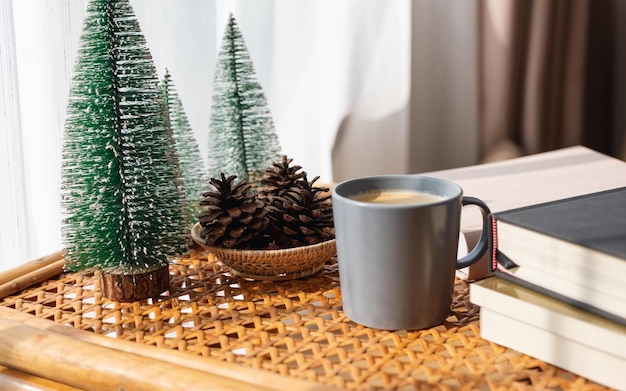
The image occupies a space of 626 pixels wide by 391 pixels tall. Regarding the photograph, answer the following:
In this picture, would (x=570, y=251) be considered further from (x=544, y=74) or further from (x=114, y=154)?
(x=544, y=74)

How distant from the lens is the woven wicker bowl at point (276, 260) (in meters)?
0.60

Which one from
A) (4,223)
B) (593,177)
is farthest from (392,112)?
Answer: (4,223)

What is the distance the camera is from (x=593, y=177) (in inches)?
31.4

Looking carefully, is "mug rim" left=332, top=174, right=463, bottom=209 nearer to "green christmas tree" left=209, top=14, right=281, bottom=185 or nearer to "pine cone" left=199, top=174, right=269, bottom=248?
"pine cone" left=199, top=174, right=269, bottom=248

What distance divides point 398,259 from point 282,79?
2.06 ft

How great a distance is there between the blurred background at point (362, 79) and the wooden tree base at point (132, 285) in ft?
1.22

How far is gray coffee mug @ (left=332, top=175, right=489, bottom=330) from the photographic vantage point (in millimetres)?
505

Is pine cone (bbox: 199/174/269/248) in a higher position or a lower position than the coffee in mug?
lower

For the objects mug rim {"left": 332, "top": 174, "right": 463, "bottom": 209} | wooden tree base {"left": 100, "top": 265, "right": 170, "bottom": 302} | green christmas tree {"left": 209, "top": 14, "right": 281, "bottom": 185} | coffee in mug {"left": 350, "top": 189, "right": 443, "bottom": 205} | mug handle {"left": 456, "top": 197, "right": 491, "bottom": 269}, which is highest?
green christmas tree {"left": 209, "top": 14, "right": 281, "bottom": 185}

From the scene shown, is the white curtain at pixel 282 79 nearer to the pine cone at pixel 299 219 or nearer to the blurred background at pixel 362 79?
the blurred background at pixel 362 79

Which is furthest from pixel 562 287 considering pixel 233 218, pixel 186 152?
pixel 186 152

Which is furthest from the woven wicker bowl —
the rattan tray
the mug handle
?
the mug handle

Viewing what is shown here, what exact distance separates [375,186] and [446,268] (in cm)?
9

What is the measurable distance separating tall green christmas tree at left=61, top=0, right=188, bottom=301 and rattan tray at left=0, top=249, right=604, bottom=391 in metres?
0.05
